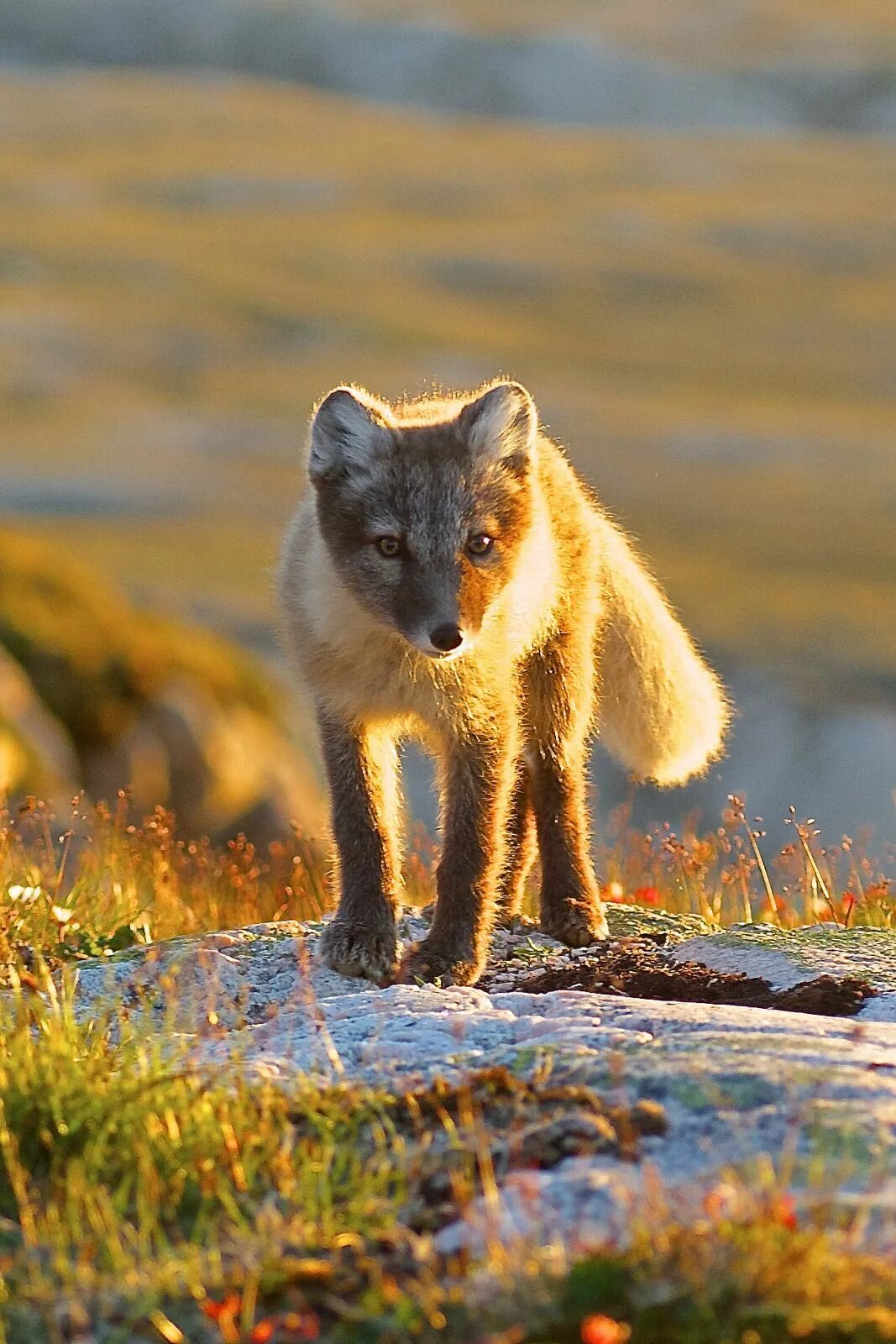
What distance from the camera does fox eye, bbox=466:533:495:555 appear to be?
4.93 meters

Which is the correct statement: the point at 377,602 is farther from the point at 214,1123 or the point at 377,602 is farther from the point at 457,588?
the point at 214,1123

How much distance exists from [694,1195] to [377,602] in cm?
256

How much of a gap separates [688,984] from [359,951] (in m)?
1.01

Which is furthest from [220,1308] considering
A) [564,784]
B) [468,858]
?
[564,784]

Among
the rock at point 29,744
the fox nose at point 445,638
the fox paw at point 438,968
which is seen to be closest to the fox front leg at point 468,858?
the fox paw at point 438,968

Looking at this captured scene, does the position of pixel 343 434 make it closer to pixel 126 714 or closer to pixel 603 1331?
pixel 603 1331

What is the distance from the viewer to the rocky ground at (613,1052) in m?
2.71

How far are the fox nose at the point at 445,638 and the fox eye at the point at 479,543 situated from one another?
329mm

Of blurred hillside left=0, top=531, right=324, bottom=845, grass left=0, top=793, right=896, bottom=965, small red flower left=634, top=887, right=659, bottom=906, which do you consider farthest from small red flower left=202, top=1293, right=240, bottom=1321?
blurred hillside left=0, top=531, right=324, bottom=845

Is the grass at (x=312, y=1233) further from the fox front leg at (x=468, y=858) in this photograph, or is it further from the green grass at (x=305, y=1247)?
the fox front leg at (x=468, y=858)

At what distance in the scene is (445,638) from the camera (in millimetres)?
4680

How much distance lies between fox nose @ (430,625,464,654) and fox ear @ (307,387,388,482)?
65 centimetres

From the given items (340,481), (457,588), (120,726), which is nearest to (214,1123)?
(457,588)

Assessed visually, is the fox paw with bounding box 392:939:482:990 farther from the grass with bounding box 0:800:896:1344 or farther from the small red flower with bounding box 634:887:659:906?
the small red flower with bounding box 634:887:659:906
